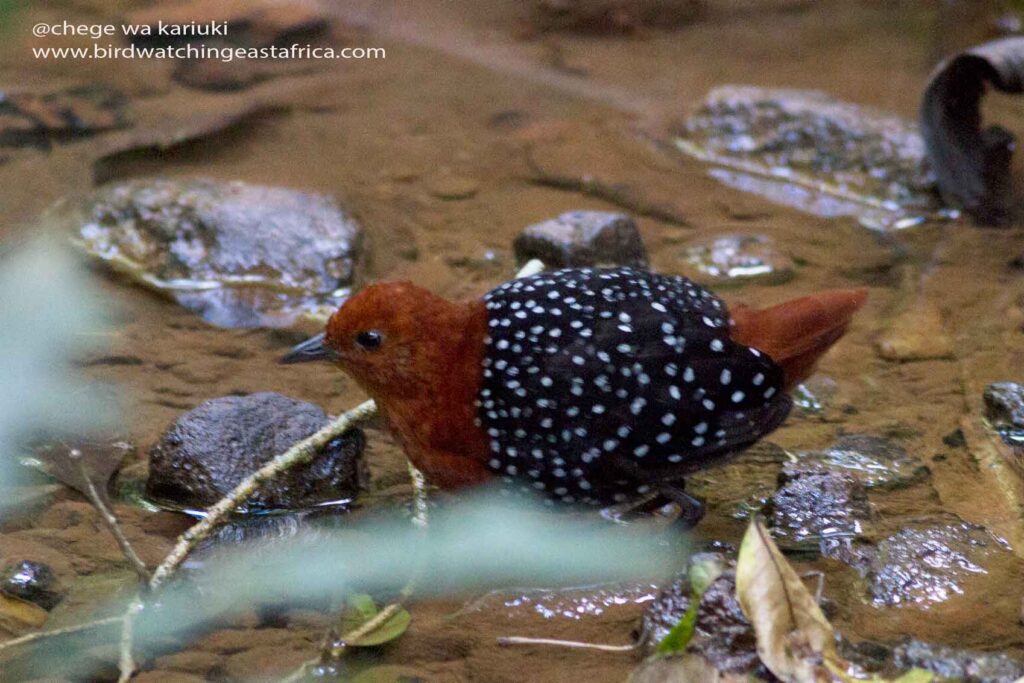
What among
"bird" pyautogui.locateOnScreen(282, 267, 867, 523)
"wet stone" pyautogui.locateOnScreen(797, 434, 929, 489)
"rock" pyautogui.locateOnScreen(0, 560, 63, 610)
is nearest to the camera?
"rock" pyautogui.locateOnScreen(0, 560, 63, 610)

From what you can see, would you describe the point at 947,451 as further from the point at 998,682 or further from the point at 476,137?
the point at 476,137

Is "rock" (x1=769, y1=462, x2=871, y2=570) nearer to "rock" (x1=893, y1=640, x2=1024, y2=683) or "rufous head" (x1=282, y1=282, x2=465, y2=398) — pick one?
"rock" (x1=893, y1=640, x2=1024, y2=683)

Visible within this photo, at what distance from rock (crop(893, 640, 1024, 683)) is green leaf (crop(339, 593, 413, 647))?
1227 millimetres

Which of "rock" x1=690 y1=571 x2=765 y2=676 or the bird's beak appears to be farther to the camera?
the bird's beak

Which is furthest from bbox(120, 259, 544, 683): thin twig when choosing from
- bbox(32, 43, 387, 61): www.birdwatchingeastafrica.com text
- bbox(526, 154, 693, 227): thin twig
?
bbox(32, 43, 387, 61): www.birdwatchingeastafrica.com text

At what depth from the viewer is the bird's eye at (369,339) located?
10.9ft

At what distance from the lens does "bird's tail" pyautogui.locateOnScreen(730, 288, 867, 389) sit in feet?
10.9

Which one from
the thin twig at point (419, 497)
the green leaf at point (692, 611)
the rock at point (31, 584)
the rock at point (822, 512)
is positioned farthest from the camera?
the thin twig at point (419, 497)

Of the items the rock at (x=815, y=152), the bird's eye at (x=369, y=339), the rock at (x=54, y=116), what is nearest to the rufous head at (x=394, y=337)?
the bird's eye at (x=369, y=339)

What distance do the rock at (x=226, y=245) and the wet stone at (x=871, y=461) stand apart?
2.15 metres

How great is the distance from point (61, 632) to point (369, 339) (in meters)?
1.12

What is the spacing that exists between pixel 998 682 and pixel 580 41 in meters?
6.17

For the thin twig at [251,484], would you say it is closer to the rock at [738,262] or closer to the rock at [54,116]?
the rock at [738,262]

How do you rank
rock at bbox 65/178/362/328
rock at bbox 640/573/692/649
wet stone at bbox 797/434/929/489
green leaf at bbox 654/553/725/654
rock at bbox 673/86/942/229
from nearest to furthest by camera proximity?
green leaf at bbox 654/553/725/654
rock at bbox 640/573/692/649
wet stone at bbox 797/434/929/489
rock at bbox 65/178/362/328
rock at bbox 673/86/942/229
